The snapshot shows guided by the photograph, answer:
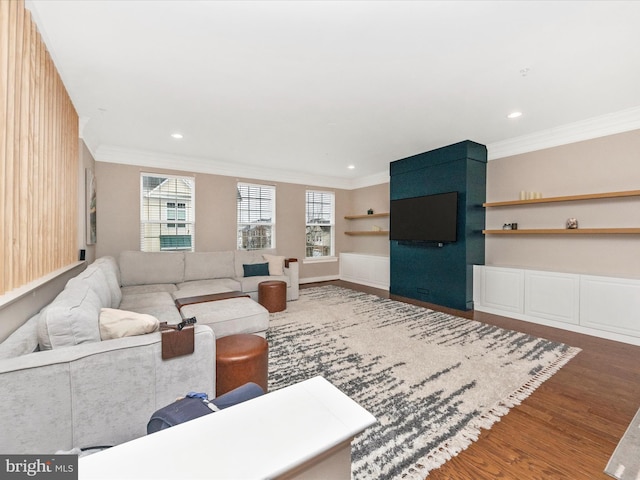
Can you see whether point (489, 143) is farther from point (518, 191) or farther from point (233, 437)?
point (233, 437)

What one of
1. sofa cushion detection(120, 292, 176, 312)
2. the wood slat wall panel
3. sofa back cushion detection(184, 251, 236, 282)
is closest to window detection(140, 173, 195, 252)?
sofa back cushion detection(184, 251, 236, 282)

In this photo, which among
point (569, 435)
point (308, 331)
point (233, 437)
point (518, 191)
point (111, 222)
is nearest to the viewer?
point (233, 437)

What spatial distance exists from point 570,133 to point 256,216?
529 centimetres

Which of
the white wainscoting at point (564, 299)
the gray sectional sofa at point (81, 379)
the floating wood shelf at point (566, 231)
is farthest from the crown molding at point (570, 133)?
the gray sectional sofa at point (81, 379)

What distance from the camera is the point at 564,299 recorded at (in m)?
3.63

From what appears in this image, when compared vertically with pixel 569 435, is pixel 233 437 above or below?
above

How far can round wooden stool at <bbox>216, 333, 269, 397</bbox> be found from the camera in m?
1.96

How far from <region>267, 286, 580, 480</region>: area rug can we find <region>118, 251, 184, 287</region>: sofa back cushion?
1.87 meters

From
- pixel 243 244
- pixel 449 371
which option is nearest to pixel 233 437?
pixel 449 371

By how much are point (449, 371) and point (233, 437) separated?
260 centimetres

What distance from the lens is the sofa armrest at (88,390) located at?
3.93ft

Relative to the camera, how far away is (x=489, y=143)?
4508mm

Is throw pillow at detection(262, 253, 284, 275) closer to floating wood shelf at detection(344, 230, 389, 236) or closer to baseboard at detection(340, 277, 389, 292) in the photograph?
baseboard at detection(340, 277, 389, 292)

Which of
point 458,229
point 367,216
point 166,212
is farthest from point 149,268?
point 458,229
